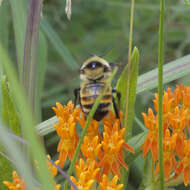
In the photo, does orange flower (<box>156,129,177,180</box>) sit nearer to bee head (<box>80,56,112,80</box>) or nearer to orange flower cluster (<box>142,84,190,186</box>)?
orange flower cluster (<box>142,84,190,186</box>)

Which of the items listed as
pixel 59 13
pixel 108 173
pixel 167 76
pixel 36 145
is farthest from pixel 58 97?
pixel 36 145

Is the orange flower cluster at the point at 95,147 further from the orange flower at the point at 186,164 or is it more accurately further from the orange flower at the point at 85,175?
the orange flower at the point at 186,164

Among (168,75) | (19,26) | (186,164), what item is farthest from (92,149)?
(19,26)

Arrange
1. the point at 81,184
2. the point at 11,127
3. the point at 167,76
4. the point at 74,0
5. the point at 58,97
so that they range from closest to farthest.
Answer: the point at 81,184
the point at 11,127
the point at 167,76
the point at 58,97
the point at 74,0

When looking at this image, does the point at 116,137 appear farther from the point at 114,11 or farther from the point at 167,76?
the point at 114,11

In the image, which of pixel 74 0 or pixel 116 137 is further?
pixel 74 0

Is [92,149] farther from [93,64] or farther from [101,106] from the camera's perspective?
[93,64]

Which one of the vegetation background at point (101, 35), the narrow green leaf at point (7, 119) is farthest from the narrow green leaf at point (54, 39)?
the narrow green leaf at point (7, 119)
